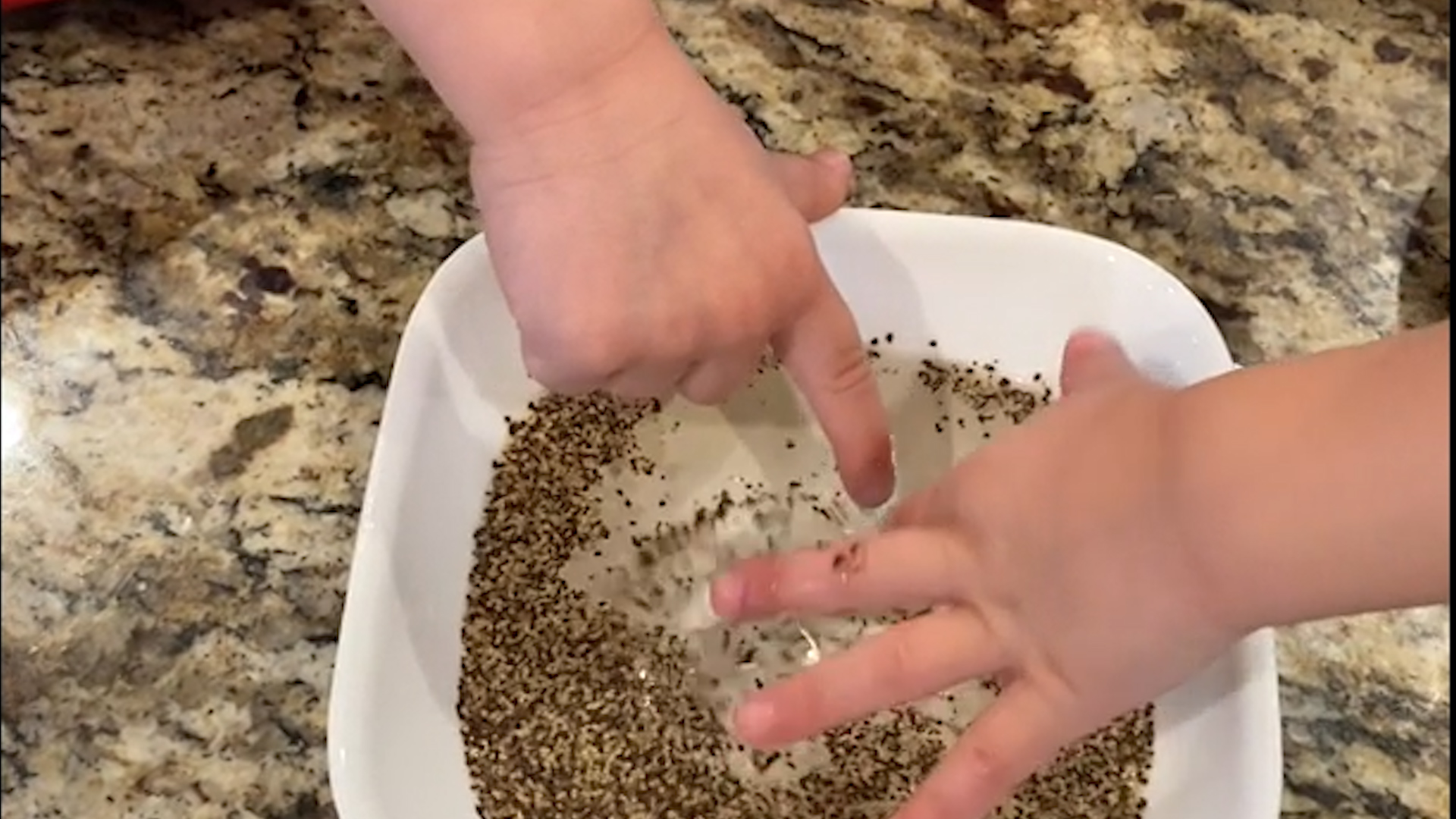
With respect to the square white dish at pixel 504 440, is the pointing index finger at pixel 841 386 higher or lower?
higher

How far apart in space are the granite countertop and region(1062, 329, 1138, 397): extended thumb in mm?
104

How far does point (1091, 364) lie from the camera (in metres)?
0.65

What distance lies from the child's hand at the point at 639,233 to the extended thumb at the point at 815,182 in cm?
4

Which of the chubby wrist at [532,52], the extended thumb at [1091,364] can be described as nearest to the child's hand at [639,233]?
the chubby wrist at [532,52]

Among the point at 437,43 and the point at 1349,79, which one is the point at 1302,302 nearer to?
the point at 1349,79

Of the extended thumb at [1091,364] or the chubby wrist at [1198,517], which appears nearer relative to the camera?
the chubby wrist at [1198,517]

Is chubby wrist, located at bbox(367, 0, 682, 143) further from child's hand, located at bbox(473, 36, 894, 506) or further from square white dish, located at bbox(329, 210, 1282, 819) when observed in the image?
square white dish, located at bbox(329, 210, 1282, 819)

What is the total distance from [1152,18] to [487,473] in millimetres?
356

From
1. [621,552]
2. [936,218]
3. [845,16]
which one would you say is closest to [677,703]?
[621,552]

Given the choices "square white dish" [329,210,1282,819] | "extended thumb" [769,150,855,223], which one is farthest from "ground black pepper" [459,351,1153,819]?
"extended thumb" [769,150,855,223]

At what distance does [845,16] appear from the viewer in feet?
2.68

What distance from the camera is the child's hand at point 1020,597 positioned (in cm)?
52

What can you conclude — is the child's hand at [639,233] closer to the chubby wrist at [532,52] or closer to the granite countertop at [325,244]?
the chubby wrist at [532,52]

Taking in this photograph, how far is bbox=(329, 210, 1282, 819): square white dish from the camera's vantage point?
0.62m
